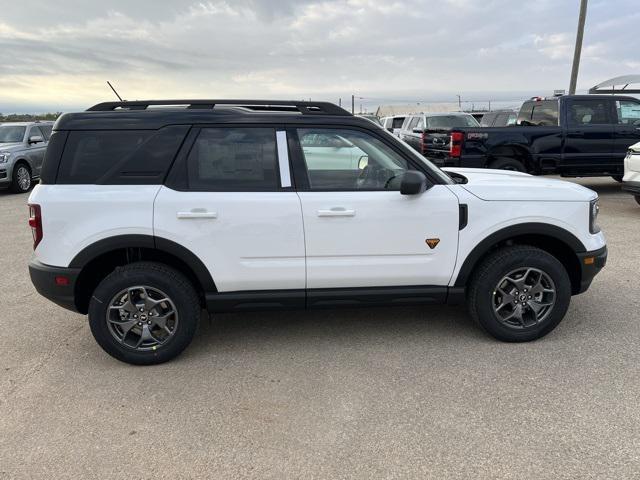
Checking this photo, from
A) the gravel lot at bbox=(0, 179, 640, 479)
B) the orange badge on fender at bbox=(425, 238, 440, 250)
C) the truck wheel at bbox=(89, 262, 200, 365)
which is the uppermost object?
the orange badge on fender at bbox=(425, 238, 440, 250)

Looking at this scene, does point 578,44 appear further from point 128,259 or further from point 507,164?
point 128,259

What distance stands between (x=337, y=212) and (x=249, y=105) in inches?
45.9

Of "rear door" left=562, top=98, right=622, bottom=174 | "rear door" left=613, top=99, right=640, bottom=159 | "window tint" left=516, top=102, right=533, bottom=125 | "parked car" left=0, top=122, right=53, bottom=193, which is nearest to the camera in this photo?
"rear door" left=562, top=98, right=622, bottom=174

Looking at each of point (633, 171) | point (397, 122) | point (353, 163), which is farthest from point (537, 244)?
point (397, 122)

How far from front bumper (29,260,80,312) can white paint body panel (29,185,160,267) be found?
0.09 meters

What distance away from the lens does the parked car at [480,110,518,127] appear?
15.5m

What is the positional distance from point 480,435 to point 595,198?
86.8 inches

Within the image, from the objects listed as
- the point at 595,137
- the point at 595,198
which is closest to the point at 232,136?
the point at 595,198

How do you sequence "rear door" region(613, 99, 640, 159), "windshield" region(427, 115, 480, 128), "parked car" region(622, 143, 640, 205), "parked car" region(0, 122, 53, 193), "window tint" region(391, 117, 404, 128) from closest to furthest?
"parked car" region(622, 143, 640, 205) → "rear door" region(613, 99, 640, 159) → "parked car" region(0, 122, 53, 193) → "windshield" region(427, 115, 480, 128) → "window tint" region(391, 117, 404, 128)

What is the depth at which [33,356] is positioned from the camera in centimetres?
387

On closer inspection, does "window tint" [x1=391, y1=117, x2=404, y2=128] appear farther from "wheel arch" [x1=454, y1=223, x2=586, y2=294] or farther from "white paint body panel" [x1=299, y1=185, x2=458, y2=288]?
"white paint body panel" [x1=299, y1=185, x2=458, y2=288]

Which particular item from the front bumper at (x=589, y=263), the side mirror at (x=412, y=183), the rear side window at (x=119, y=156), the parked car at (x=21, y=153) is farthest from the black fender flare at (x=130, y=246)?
the parked car at (x=21, y=153)

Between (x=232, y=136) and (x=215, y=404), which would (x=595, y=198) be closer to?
(x=232, y=136)

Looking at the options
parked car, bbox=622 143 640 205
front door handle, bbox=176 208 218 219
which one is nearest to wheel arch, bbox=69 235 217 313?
front door handle, bbox=176 208 218 219
